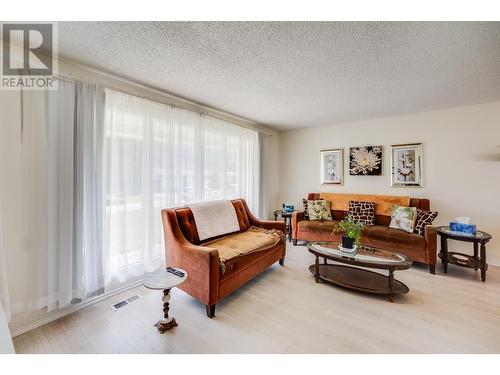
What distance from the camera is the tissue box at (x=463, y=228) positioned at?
262 cm

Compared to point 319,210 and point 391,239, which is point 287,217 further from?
point 391,239

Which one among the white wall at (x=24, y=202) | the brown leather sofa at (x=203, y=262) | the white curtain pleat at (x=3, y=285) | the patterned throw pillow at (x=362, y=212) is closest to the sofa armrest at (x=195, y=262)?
the brown leather sofa at (x=203, y=262)

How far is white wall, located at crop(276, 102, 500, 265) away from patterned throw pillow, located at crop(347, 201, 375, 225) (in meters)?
0.46

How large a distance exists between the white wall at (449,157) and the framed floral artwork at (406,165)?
0.26ft

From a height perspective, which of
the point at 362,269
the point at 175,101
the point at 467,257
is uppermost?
the point at 175,101

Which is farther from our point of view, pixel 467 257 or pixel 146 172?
pixel 467 257

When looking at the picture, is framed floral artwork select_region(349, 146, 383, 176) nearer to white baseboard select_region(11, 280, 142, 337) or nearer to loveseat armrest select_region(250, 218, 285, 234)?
loveseat armrest select_region(250, 218, 285, 234)

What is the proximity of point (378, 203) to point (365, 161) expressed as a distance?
0.81m

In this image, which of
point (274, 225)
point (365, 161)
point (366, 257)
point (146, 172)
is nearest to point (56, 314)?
point (146, 172)

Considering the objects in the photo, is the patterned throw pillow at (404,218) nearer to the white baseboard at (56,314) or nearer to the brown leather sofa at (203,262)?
the brown leather sofa at (203,262)

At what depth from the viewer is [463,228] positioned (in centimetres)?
267

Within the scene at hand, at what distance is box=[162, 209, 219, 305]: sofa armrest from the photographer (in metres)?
1.89
